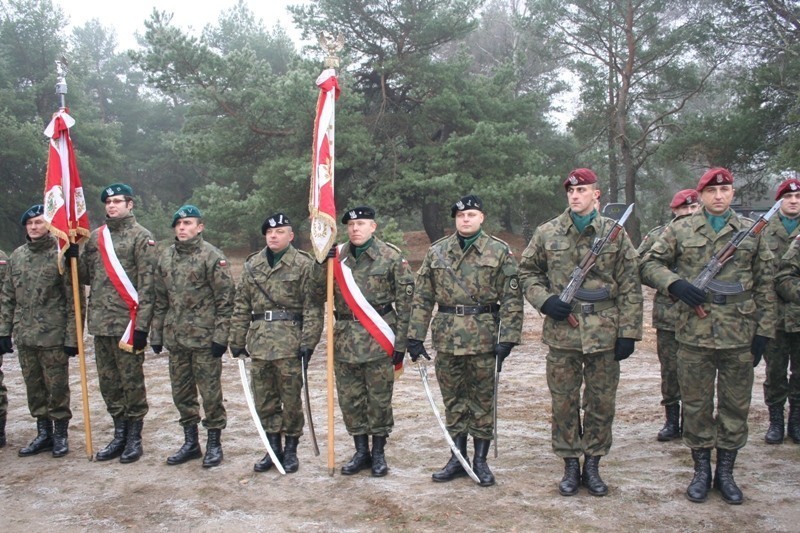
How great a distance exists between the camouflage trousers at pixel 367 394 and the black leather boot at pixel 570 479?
130 cm

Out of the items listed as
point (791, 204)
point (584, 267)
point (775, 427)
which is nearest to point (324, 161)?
Result: point (584, 267)

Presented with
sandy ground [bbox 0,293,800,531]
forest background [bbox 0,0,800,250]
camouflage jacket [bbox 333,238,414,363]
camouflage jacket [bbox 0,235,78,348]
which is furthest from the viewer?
forest background [bbox 0,0,800,250]

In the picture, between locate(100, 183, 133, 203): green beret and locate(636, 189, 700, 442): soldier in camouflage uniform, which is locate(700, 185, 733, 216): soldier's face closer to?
locate(636, 189, 700, 442): soldier in camouflage uniform

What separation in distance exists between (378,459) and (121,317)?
241cm

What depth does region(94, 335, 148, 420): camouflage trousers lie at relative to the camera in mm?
5574

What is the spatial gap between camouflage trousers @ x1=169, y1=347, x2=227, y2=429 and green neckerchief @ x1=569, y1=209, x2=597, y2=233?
287 cm

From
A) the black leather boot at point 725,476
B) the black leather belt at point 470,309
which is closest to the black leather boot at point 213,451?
the black leather belt at point 470,309

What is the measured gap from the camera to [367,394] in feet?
16.8

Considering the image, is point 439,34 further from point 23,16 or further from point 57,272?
point 23,16

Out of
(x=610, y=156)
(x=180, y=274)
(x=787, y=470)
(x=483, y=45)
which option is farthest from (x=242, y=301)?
(x=483, y=45)

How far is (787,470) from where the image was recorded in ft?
16.0

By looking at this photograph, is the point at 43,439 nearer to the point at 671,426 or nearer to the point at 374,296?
the point at 374,296

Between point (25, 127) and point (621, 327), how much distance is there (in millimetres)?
23811

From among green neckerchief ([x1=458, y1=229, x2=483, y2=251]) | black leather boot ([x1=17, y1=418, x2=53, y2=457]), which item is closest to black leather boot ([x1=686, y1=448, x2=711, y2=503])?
green neckerchief ([x1=458, y1=229, x2=483, y2=251])
